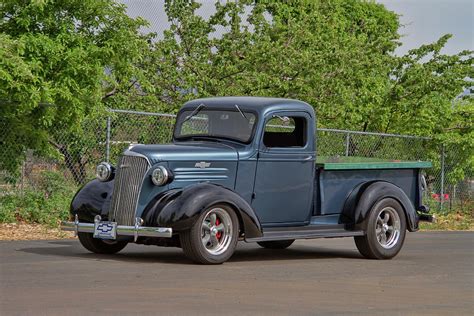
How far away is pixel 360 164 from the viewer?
1457 cm

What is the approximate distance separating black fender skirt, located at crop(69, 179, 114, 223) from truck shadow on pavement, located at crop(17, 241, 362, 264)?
0.50 meters

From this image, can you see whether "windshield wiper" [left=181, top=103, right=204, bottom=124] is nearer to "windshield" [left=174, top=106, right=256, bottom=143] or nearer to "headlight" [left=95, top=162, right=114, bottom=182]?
"windshield" [left=174, top=106, right=256, bottom=143]

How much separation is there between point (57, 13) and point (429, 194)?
1217 centimetres

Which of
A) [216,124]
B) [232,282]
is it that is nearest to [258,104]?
[216,124]

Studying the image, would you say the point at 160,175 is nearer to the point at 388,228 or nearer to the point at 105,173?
the point at 105,173

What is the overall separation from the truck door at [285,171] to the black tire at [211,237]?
880 mm

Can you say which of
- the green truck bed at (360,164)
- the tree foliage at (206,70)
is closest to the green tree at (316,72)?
the tree foliage at (206,70)

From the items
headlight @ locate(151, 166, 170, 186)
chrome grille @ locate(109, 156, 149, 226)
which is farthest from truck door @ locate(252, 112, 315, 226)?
chrome grille @ locate(109, 156, 149, 226)

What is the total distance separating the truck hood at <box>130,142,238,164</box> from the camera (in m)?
13.0

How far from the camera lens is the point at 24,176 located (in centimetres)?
1831

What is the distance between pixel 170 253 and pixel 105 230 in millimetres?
1571

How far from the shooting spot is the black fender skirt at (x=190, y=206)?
40.8 feet

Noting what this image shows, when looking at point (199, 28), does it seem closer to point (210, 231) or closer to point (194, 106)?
point (194, 106)

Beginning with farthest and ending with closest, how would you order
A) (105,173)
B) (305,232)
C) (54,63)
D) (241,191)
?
1. (54,63)
2. (305,232)
3. (105,173)
4. (241,191)
